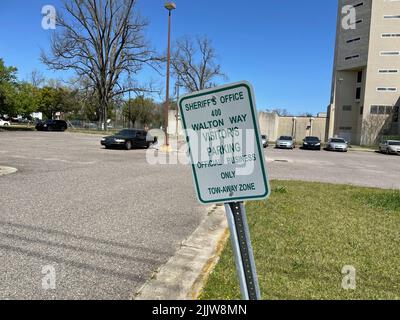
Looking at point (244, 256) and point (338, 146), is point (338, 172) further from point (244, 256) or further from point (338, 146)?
point (338, 146)

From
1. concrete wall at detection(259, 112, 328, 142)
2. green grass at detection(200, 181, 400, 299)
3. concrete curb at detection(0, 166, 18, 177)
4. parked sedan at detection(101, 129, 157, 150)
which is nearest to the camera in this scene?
green grass at detection(200, 181, 400, 299)

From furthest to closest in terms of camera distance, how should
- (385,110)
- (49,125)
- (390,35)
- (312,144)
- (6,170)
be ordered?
(385,110) → (390,35) → (49,125) → (312,144) → (6,170)

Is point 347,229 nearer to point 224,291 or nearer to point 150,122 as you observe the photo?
point 224,291

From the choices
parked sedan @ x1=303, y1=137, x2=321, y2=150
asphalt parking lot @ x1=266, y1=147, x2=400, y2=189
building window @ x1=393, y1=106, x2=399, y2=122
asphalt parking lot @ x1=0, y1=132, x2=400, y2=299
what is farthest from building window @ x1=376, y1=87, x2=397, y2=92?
→ asphalt parking lot @ x1=0, y1=132, x2=400, y2=299

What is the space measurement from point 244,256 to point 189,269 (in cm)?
209

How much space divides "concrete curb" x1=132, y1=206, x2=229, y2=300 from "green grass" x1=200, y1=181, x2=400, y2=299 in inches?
5.3

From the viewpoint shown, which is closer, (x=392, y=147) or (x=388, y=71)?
(x=392, y=147)

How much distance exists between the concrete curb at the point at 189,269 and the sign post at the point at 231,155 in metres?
1.58

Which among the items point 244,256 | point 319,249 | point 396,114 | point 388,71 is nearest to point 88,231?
point 319,249

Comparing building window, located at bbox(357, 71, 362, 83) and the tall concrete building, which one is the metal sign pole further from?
building window, located at bbox(357, 71, 362, 83)

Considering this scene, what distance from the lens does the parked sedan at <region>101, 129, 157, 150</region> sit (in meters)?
21.3

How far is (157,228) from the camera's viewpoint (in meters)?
5.40

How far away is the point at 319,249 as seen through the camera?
4504 mm

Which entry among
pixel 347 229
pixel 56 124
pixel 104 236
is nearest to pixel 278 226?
pixel 347 229
